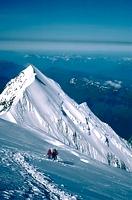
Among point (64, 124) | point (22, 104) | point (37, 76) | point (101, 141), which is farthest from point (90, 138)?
point (22, 104)

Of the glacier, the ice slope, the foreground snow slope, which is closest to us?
the foreground snow slope

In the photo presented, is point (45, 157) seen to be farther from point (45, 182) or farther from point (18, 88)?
point (18, 88)

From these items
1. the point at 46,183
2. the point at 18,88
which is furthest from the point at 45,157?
the point at 18,88

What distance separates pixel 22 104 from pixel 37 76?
31571mm

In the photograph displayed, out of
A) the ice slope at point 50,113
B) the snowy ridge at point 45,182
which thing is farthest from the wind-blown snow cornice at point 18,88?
the snowy ridge at point 45,182

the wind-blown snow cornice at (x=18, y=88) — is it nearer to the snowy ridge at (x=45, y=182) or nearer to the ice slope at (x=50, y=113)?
the ice slope at (x=50, y=113)

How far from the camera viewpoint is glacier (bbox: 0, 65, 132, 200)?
2954 cm

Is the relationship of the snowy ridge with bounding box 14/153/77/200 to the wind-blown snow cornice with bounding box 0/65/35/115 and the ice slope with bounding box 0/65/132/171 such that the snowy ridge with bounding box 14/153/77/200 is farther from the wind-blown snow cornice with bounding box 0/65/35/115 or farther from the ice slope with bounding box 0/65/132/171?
the wind-blown snow cornice with bounding box 0/65/35/115

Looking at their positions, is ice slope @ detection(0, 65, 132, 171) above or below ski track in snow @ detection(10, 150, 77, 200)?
above

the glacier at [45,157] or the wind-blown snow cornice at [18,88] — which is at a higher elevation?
the wind-blown snow cornice at [18,88]

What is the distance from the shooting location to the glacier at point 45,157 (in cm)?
2954

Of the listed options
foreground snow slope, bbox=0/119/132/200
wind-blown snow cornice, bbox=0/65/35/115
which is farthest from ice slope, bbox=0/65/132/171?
foreground snow slope, bbox=0/119/132/200

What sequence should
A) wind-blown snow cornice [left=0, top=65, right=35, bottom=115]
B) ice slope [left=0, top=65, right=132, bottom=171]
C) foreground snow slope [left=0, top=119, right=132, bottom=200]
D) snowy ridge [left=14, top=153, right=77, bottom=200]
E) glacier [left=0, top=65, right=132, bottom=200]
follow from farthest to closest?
wind-blown snow cornice [left=0, top=65, right=35, bottom=115] → ice slope [left=0, top=65, right=132, bottom=171] → glacier [left=0, top=65, right=132, bottom=200] → snowy ridge [left=14, top=153, right=77, bottom=200] → foreground snow slope [left=0, top=119, right=132, bottom=200]

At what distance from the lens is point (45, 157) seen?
Answer: 48000 mm
